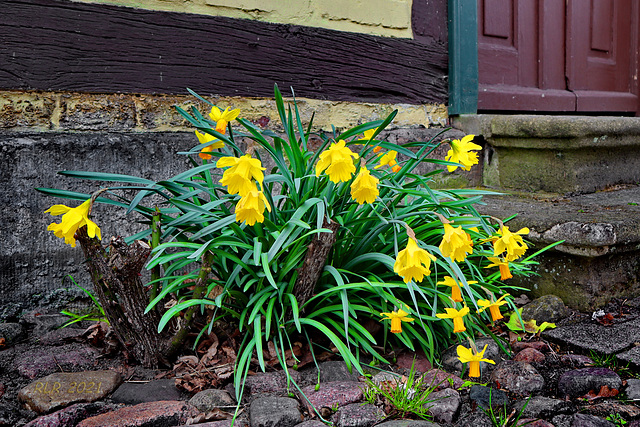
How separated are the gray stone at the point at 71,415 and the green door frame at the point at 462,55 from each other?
251 cm

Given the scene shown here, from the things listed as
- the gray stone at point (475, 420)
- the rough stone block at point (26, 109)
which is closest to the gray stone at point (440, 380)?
the gray stone at point (475, 420)

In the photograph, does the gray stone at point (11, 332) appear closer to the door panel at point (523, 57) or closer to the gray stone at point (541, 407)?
the gray stone at point (541, 407)

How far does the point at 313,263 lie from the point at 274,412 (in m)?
0.45

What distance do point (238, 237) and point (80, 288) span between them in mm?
852

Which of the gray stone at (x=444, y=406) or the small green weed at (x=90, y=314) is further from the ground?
the small green weed at (x=90, y=314)

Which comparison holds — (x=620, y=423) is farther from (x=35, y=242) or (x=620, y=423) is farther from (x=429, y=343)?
(x=35, y=242)

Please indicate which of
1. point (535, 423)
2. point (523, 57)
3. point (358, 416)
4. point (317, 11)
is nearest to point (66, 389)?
point (358, 416)

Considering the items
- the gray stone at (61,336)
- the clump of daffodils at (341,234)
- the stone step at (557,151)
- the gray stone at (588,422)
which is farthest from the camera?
the stone step at (557,151)

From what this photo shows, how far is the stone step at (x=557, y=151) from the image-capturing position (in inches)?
107

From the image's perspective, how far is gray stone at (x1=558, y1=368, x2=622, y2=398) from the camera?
4.90 feet

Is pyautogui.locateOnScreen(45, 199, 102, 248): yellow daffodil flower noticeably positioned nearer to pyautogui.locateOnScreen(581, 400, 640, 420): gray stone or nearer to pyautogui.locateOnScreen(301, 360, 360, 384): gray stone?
pyautogui.locateOnScreen(301, 360, 360, 384): gray stone

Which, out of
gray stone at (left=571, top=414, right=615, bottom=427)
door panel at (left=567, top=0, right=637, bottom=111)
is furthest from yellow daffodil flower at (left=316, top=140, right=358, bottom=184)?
door panel at (left=567, top=0, right=637, bottom=111)

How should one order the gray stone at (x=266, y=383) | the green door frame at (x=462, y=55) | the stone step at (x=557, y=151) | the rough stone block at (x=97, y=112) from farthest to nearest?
the green door frame at (x=462, y=55), the stone step at (x=557, y=151), the rough stone block at (x=97, y=112), the gray stone at (x=266, y=383)

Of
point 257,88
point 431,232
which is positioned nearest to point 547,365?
point 431,232
